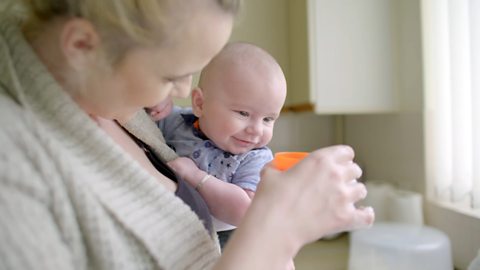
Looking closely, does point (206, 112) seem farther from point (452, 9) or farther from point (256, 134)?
point (452, 9)

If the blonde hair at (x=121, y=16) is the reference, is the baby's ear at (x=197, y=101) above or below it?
below

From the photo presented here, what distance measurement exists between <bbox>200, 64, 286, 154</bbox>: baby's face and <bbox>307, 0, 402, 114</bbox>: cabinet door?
96cm

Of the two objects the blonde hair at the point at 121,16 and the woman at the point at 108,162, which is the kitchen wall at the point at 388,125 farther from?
the blonde hair at the point at 121,16

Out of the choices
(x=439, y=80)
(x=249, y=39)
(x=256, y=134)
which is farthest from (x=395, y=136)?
(x=256, y=134)

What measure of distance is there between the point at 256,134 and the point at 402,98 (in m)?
1.22

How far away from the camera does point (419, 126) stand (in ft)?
5.82

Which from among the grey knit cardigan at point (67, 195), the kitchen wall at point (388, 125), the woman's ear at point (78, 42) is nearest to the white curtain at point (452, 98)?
the kitchen wall at point (388, 125)

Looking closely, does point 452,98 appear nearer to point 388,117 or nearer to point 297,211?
point 388,117

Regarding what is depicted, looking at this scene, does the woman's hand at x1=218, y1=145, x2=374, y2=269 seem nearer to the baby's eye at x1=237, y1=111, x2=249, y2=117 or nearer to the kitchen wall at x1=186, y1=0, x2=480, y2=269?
the baby's eye at x1=237, y1=111, x2=249, y2=117

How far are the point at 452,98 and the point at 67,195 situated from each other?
1485 mm

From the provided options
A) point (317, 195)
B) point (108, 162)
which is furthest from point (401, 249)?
point (108, 162)

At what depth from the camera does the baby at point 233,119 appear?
2.78 ft

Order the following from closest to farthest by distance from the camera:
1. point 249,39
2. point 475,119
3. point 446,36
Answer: point 475,119
point 446,36
point 249,39

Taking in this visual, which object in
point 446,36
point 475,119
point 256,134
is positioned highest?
point 446,36
